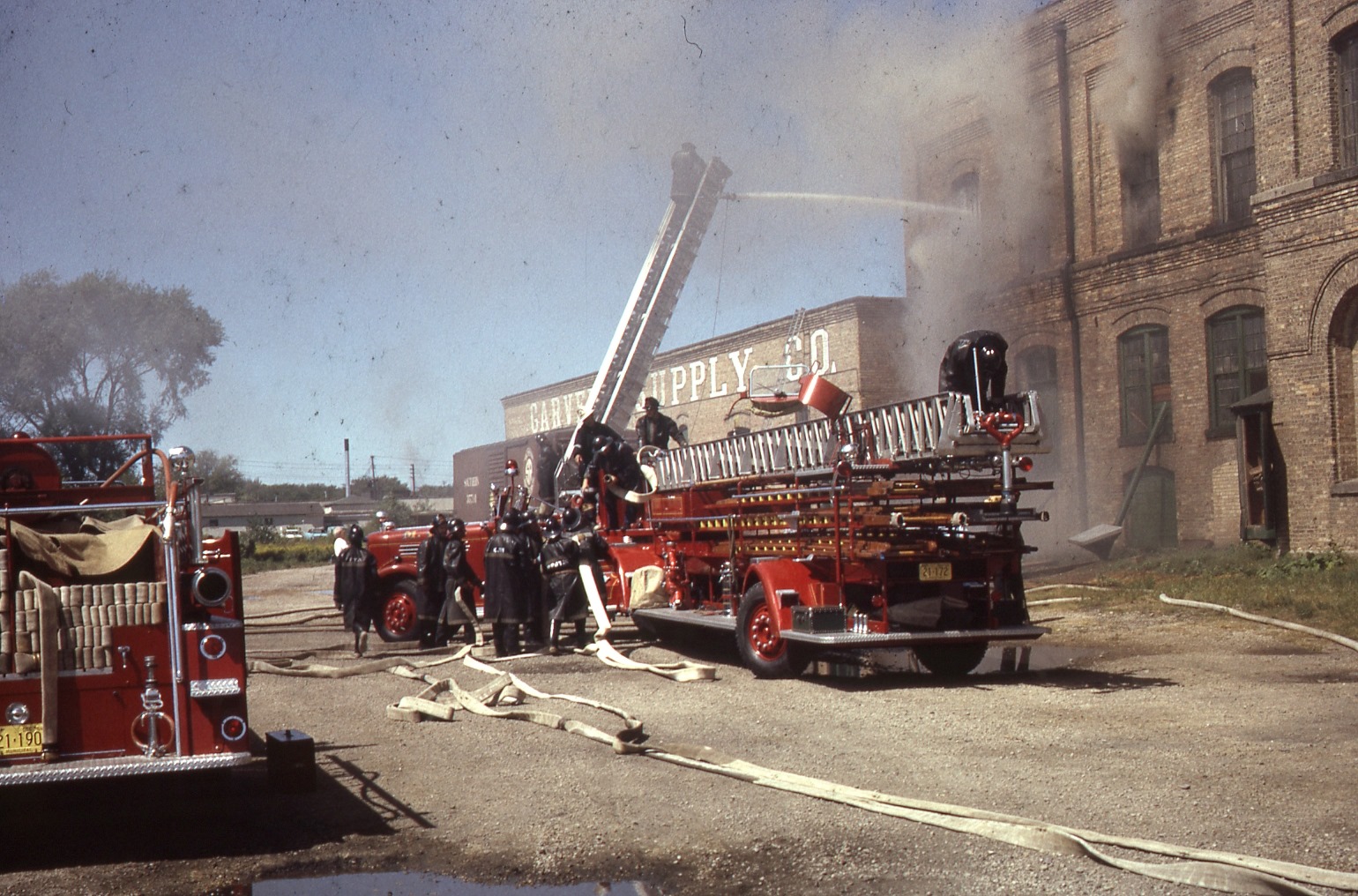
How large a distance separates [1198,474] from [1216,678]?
13.8 meters

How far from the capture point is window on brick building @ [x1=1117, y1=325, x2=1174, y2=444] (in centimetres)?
2400

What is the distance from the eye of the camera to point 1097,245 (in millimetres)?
25406

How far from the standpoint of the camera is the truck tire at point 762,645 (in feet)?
35.7

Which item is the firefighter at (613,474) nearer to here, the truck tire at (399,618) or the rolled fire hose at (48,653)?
the truck tire at (399,618)

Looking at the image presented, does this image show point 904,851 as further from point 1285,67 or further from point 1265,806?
point 1285,67

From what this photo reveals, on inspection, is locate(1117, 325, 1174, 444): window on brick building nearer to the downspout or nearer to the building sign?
the downspout

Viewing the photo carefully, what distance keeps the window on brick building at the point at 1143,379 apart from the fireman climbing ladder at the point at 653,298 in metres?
8.23

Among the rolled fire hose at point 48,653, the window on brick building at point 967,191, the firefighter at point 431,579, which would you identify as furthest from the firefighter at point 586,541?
the window on brick building at point 967,191

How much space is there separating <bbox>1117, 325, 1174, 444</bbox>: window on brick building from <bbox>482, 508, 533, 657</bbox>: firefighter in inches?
584

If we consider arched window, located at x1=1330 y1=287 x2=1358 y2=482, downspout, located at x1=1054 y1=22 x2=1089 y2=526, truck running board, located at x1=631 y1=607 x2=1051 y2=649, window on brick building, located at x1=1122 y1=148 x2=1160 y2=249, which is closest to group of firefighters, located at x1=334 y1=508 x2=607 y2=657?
truck running board, located at x1=631 y1=607 x2=1051 y2=649

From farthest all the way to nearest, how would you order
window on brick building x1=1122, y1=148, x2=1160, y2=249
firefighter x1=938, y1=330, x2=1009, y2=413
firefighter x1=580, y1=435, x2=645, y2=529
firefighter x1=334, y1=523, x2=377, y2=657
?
1. window on brick building x1=1122, y1=148, x2=1160, y2=249
2. firefighter x1=580, y1=435, x2=645, y2=529
3. firefighter x1=334, y1=523, x2=377, y2=657
4. firefighter x1=938, y1=330, x2=1009, y2=413

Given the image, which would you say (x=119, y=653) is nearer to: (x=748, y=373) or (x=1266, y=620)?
(x=1266, y=620)

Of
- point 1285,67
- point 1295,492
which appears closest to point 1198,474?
point 1295,492

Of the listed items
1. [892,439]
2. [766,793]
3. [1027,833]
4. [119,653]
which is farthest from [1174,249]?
[119,653]
